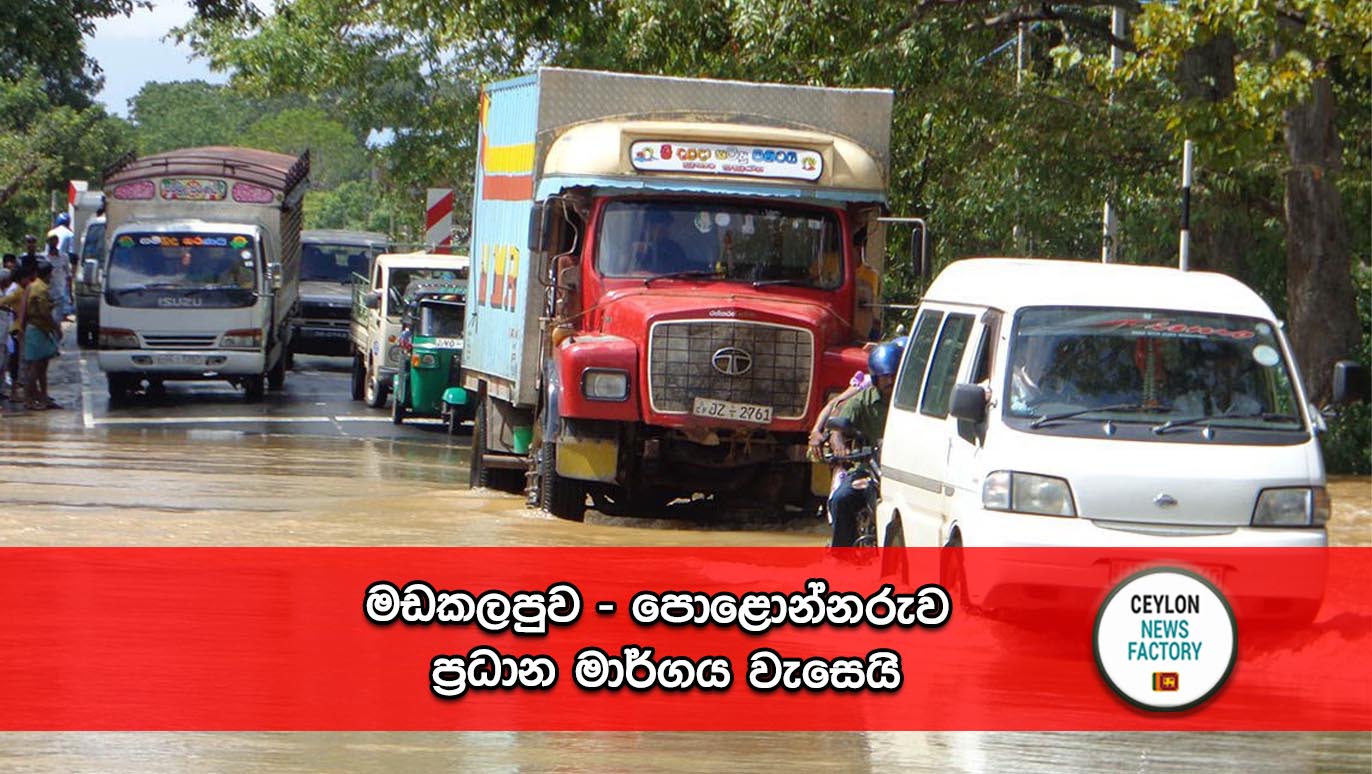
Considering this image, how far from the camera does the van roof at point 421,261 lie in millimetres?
30156

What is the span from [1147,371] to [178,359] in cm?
2067

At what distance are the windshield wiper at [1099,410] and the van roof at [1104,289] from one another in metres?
0.54

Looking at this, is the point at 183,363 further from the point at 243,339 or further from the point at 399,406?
the point at 399,406

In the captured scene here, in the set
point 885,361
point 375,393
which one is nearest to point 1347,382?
point 885,361

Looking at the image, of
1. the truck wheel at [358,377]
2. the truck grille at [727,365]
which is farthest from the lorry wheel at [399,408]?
the truck grille at [727,365]

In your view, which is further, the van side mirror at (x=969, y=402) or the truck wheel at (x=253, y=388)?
the truck wheel at (x=253, y=388)

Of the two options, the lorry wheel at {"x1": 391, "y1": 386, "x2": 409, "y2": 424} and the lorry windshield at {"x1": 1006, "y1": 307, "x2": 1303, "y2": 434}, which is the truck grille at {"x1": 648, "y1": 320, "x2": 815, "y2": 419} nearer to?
the lorry windshield at {"x1": 1006, "y1": 307, "x2": 1303, "y2": 434}

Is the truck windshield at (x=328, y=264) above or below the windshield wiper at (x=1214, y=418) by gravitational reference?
above

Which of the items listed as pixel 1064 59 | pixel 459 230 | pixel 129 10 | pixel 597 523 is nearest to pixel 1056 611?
pixel 597 523

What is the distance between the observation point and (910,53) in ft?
72.2

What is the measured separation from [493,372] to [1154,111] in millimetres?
7574

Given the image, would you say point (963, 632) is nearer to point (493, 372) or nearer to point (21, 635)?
point (21, 635)

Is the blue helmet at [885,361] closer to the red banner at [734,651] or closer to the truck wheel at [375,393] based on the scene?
the red banner at [734,651]

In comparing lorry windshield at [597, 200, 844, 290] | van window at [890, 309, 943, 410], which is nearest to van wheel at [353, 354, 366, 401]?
lorry windshield at [597, 200, 844, 290]
